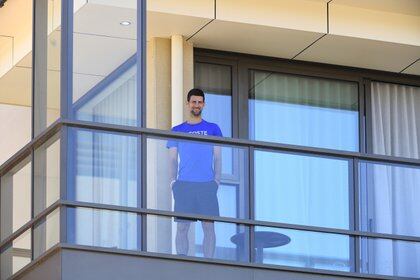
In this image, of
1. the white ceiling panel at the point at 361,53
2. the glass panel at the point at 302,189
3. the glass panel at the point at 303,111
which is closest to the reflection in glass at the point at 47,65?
the glass panel at the point at 302,189

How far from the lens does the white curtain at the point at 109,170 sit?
41.8ft

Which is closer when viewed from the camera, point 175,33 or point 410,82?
point 175,33

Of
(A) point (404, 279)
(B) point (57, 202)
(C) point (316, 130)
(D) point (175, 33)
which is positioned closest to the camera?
(B) point (57, 202)

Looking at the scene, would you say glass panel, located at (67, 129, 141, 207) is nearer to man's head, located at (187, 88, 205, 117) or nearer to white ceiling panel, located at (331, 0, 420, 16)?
man's head, located at (187, 88, 205, 117)

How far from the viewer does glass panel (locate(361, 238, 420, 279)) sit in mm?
13820

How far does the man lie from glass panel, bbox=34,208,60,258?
3.39 feet

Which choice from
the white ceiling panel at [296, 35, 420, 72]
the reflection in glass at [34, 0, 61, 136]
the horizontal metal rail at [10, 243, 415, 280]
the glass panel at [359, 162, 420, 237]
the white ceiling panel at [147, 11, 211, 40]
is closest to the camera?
the horizontal metal rail at [10, 243, 415, 280]

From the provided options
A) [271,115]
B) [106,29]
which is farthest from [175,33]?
[106,29]

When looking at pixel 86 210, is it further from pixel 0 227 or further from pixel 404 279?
pixel 404 279

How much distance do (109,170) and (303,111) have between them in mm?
4323

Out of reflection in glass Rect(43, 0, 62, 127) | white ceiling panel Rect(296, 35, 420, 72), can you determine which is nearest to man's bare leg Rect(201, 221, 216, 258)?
reflection in glass Rect(43, 0, 62, 127)

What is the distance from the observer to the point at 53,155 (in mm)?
13023

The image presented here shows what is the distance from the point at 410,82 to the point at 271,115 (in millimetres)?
1704

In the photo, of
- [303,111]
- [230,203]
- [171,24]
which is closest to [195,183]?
[230,203]
